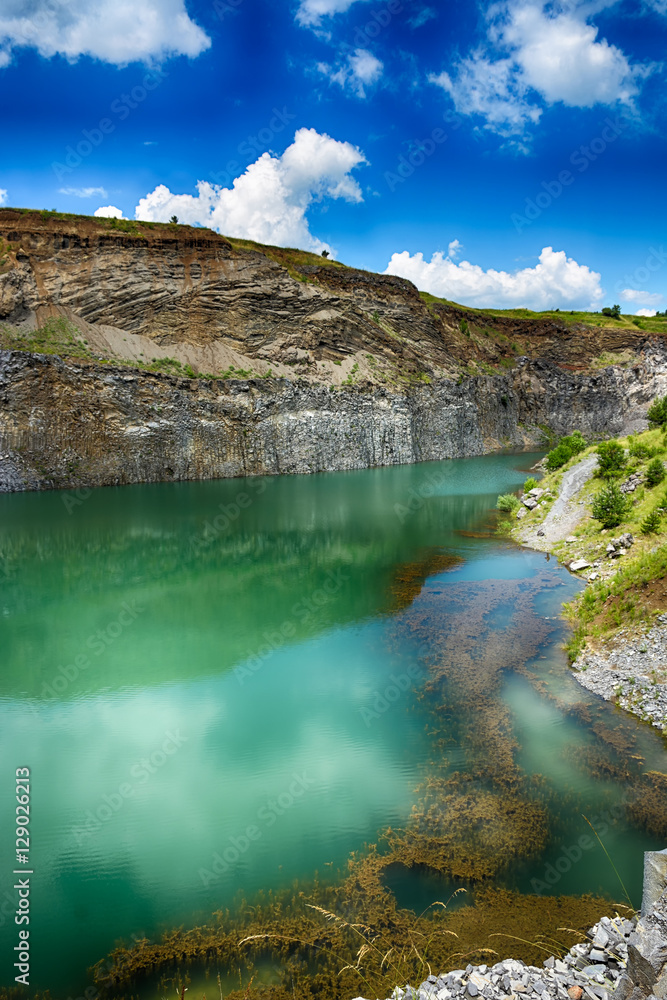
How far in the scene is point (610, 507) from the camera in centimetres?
1977

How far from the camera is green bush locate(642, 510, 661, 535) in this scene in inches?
651

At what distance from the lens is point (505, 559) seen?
22.3 metres

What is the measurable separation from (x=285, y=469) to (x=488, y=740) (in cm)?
4840

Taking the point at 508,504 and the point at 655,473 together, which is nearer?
the point at 655,473

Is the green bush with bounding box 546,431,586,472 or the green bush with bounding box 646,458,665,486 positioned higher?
the green bush with bounding box 546,431,586,472

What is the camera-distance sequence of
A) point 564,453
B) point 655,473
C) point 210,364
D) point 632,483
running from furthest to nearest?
1. point 210,364
2. point 564,453
3. point 632,483
4. point 655,473
